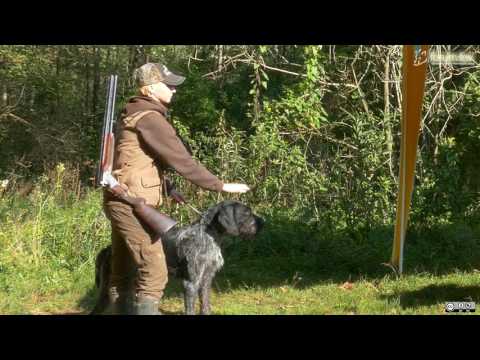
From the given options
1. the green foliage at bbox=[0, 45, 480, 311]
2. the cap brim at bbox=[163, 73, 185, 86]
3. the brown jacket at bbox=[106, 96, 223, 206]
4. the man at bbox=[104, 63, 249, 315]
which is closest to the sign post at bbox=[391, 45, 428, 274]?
the green foliage at bbox=[0, 45, 480, 311]

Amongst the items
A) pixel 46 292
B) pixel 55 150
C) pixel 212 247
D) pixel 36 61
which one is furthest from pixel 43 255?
pixel 36 61

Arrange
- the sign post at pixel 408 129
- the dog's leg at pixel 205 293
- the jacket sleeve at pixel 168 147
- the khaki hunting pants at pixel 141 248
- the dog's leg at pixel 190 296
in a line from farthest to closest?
1. the sign post at pixel 408 129
2. the dog's leg at pixel 205 293
3. the dog's leg at pixel 190 296
4. the khaki hunting pants at pixel 141 248
5. the jacket sleeve at pixel 168 147

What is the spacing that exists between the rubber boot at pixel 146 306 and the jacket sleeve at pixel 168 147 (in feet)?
3.14

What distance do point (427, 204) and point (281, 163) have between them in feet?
7.49

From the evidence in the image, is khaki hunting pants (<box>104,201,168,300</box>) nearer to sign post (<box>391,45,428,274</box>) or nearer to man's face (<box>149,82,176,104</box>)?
man's face (<box>149,82,176,104</box>)

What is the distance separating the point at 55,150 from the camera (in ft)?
47.2

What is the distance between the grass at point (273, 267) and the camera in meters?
6.72

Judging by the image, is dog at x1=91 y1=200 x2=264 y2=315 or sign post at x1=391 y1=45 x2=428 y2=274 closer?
dog at x1=91 y1=200 x2=264 y2=315

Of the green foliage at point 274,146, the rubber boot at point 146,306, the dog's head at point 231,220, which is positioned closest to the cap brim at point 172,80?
the dog's head at point 231,220

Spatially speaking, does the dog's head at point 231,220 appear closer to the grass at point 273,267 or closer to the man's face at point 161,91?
the grass at point 273,267

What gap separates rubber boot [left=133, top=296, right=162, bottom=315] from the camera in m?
5.03

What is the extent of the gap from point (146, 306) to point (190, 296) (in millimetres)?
664

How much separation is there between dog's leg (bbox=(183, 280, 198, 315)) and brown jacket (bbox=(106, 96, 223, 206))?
2.98 ft

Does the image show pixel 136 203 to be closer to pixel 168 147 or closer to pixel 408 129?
pixel 168 147
